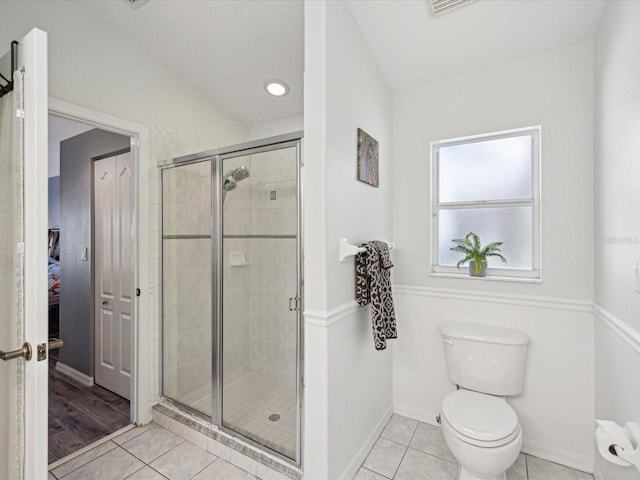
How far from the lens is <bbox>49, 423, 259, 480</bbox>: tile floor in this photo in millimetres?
1778

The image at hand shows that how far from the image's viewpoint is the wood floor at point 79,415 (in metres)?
2.08

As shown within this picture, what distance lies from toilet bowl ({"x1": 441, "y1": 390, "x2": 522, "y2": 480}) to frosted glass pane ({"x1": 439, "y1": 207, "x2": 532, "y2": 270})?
87 centimetres

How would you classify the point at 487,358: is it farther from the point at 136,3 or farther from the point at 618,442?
the point at 136,3

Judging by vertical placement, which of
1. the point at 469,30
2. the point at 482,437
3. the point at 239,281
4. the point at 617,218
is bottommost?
the point at 482,437

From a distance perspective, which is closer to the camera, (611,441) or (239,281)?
(611,441)

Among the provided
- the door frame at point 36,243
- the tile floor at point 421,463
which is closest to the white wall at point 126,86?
the door frame at point 36,243

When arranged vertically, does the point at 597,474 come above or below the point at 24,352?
below

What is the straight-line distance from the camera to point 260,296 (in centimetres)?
217

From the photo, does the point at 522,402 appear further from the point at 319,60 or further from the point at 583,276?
the point at 319,60

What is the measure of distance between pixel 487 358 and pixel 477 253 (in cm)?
62

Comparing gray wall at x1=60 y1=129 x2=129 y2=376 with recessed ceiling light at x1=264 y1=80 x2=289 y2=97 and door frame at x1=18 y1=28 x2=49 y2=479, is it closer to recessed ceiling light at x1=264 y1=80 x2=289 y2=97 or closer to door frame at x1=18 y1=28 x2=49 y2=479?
recessed ceiling light at x1=264 y1=80 x2=289 y2=97

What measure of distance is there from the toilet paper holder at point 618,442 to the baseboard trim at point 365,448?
1.11 meters

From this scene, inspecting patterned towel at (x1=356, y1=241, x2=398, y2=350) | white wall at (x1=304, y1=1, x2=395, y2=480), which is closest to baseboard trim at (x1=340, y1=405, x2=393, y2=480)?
white wall at (x1=304, y1=1, x2=395, y2=480)

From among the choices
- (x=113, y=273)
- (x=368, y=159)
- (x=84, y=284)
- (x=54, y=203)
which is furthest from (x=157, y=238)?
(x=54, y=203)
